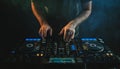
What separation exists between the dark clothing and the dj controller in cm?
9

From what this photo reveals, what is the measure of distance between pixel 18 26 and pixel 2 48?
15 cm

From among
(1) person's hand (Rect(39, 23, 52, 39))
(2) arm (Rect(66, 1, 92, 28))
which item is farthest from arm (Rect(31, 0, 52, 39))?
(2) arm (Rect(66, 1, 92, 28))

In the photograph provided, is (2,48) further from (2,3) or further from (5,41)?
(2,3)

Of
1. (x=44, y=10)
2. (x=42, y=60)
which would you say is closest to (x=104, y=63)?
(x=42, y=60)

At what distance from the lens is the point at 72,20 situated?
4.99ft

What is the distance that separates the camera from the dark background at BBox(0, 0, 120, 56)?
4.98 ft

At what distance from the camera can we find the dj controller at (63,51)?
1.45m

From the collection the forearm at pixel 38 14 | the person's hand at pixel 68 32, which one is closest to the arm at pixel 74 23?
the person's hand at pixel 68 32

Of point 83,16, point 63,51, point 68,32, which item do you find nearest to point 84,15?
point 83,16

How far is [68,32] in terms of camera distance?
1.51m

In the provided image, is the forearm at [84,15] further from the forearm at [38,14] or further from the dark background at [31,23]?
the forearm at [38,14]

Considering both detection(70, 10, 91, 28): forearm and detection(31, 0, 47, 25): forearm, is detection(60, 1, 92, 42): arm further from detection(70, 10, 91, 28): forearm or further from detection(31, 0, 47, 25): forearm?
detection(31, 0, 47, 25): forearm

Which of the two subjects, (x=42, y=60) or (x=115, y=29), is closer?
(x=42, y=60)

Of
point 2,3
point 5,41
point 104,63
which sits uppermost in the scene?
point 2,3
